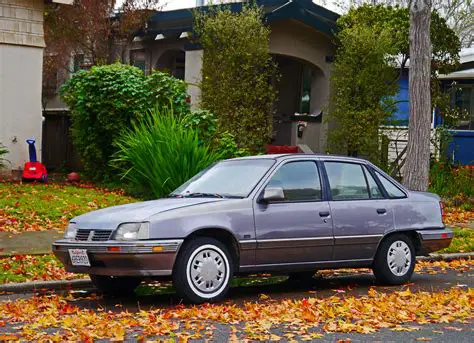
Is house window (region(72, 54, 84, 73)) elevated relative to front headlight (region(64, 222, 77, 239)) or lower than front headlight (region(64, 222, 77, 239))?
elevated

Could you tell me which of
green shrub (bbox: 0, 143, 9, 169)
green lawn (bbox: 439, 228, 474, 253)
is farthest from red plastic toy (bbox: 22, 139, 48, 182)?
green lawn (bbox: 439, 228, 474, 253)

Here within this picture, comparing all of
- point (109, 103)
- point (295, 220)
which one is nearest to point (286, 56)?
point (109, 103)

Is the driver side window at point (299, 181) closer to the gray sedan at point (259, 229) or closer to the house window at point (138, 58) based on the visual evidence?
the gray sedan at point (259, 229)

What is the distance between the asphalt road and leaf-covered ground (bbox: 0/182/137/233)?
167 inches

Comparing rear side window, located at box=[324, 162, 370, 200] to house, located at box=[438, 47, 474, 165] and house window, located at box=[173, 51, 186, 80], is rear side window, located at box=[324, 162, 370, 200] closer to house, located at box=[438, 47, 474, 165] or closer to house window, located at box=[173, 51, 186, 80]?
house, located at box=[438, 47, 474, 165]

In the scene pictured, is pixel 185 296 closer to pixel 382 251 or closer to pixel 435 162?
pixel 382 251

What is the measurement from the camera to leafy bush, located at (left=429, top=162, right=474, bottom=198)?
21.9 metres

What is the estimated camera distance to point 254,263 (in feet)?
33.1

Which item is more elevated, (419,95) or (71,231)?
(419,95)

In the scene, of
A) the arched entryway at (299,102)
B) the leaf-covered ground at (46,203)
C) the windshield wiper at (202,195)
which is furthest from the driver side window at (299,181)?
the arched entryway at (299,102)

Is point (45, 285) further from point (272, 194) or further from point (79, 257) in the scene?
point (272, 194)

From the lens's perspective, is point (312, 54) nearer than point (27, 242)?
No

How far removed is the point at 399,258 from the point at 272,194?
2.15 metres

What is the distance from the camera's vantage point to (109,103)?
68.3ft
